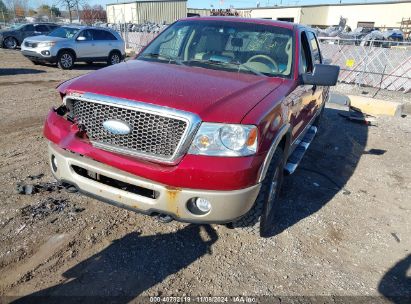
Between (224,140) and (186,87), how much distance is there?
2.07 feet

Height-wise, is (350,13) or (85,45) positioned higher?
(350,13)

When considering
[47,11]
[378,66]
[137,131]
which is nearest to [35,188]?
[137,131]

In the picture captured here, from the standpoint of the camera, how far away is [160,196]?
8.32ft

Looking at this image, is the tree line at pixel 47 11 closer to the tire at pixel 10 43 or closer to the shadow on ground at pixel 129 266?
the tire at pixel 10 43

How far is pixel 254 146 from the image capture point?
8.43 ft

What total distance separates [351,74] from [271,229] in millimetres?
12792

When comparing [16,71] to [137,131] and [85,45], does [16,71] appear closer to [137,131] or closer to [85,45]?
[85,45]

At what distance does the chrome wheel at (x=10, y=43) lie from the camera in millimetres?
20469

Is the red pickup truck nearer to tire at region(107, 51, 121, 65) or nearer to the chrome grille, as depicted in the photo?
the chrome grille

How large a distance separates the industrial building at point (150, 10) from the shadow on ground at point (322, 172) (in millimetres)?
40420

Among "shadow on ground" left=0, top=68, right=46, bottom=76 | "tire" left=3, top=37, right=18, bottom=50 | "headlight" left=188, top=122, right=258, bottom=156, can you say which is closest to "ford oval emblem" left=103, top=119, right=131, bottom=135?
"headlight" left=188, top=122, right=258, bottom=156

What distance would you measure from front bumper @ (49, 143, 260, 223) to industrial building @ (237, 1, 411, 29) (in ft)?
136

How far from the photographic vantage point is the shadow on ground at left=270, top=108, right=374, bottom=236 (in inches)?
157

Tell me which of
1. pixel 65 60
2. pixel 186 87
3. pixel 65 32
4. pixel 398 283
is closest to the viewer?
pixel 186 87
